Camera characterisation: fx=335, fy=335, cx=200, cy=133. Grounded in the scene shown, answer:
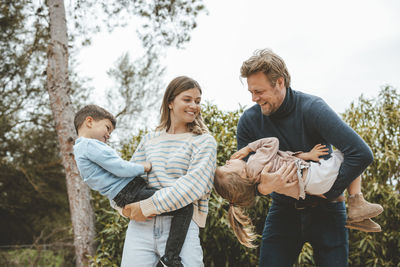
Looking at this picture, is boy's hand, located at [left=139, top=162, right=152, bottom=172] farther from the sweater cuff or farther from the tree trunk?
the tree trunk

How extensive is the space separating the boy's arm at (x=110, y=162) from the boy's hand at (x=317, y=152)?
90 cm

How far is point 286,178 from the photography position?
1.71 metres

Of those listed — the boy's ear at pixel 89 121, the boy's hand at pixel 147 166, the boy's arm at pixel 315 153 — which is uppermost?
the boy's ear at pixel 89 121

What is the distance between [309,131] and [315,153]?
5.1 inches

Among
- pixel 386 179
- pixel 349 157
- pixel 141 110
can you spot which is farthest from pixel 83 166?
pixel 141 110

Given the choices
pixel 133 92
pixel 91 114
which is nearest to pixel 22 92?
pixel 133 92

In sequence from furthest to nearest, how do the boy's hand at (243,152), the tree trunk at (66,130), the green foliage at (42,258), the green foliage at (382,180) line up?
1. the green foliage at (42,258)
2. the tree trunk at (66,130)
3. the green foliage at (382,180)
4. the boy's hand at (243,152)

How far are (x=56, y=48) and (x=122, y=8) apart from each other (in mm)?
1358

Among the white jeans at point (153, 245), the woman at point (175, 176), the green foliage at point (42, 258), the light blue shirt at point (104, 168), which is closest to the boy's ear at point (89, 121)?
the light blue shirt at point (104, 168)

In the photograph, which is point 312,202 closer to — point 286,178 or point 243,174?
point 286,178

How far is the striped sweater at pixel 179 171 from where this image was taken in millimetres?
1684

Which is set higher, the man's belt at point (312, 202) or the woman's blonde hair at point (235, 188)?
the woman's blonde hair at point (235, 188)

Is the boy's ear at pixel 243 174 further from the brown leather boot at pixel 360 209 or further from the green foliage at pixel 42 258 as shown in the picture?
the green foliage at pixel 42 258

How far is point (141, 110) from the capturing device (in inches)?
294
